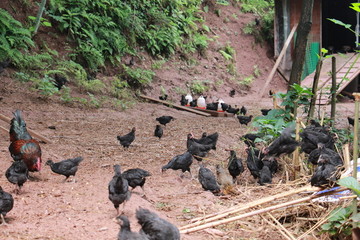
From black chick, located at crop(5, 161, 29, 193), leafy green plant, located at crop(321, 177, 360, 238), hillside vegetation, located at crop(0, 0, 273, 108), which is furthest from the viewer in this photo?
hillside vegetation, located at crop(0, 0, 273, 108)

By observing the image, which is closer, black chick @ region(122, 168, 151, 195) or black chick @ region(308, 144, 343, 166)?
black chick @ region(308, 144, 343, 166)

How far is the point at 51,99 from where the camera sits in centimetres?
1399

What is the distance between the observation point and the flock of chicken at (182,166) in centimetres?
441

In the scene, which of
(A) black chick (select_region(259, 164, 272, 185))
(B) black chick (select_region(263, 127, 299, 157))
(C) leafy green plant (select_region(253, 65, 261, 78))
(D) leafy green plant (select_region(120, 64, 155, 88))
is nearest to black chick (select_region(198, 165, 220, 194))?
(A) black chick (select_region(259, 164, 272, 185))

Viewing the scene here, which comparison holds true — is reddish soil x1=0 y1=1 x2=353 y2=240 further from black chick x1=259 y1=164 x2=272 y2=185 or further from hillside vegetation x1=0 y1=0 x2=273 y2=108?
hillside vegetation x1=0 y1=0 x2=273 y2=108

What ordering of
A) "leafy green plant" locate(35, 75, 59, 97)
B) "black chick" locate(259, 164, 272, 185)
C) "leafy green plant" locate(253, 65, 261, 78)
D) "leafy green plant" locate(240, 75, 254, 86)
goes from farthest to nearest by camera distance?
1. "leafy green plant" locate(253, 65, 261, 78)
2. "leafy green plant" locate(240, 75, 254, 86)
3. "leafy green plant" locate(35, 75, 59, 97)
4. "black chick" locate(259, 164, 272, 185)

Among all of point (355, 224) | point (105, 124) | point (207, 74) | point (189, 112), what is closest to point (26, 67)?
point (105, 124)

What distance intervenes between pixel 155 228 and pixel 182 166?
13.5ft

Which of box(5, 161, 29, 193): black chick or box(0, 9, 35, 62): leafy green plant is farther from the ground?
box(0, 9, 35, 62): leafy green plant

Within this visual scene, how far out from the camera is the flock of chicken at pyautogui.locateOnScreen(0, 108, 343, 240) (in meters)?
4.41

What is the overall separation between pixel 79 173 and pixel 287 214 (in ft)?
12.9

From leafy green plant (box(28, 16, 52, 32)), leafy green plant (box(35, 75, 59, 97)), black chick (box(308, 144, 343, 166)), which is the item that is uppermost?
leafy green plant (box(28, 16, 52, 32))

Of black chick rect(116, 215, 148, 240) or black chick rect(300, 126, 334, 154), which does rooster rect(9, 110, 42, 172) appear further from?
black chick rect(300, 126, 334, 154)

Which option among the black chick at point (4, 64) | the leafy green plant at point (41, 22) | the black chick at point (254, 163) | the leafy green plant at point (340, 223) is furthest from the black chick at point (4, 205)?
the leafy green plant at point (41, 22)
